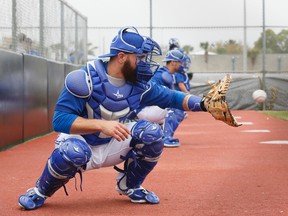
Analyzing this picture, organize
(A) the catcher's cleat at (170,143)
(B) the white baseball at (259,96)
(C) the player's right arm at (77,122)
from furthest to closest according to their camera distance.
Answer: (B) the white baseball at (259,96)
(A) the catcher's cleat at (170,143)
(C) the player's right arm at (77,122)

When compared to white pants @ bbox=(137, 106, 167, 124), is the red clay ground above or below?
below

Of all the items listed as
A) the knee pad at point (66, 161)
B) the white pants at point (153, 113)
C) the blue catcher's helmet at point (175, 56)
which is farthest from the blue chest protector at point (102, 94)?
the blue catcher's helmet at point (175, 56)

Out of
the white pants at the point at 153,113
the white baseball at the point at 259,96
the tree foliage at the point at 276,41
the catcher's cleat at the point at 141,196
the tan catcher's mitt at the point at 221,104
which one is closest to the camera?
the tan catcher's mitt at the point at 221,104

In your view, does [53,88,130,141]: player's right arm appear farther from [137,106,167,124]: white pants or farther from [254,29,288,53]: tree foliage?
[254,29,288,53]: tree foliage

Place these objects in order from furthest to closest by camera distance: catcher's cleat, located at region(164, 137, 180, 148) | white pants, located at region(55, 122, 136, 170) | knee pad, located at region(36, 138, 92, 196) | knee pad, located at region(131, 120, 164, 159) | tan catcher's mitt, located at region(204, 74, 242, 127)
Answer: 1. catcher's cleat, located at region(164, 137, 180, 148)
2. white pants, located at region(55, 122, 136, 170)
3. knee pad, located at region(131, 120, 164, 159)
4. tan catcher's mitt, located at region(204, 74, 242, 127)
5. knee pad, located at region(36, 138, 92, 196)

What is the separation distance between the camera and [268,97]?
79.3 feet

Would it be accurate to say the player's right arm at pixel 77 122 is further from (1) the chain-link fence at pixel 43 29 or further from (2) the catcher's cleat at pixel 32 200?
(1) the chain-link fence at pixel 43 29

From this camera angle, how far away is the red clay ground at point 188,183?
5309 mm

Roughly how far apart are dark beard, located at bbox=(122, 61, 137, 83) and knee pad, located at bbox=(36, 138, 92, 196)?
0.62m

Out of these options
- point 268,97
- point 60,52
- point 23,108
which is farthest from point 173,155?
point 268,97

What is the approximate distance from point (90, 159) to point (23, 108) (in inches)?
Result: 248

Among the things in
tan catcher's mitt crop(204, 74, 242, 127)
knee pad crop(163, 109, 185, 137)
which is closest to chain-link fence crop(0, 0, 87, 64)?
knee pad crop(163, 109, 185, 137)

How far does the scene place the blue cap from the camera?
5.33 metres

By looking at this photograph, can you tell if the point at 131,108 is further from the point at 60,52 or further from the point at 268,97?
the point at 268,97
